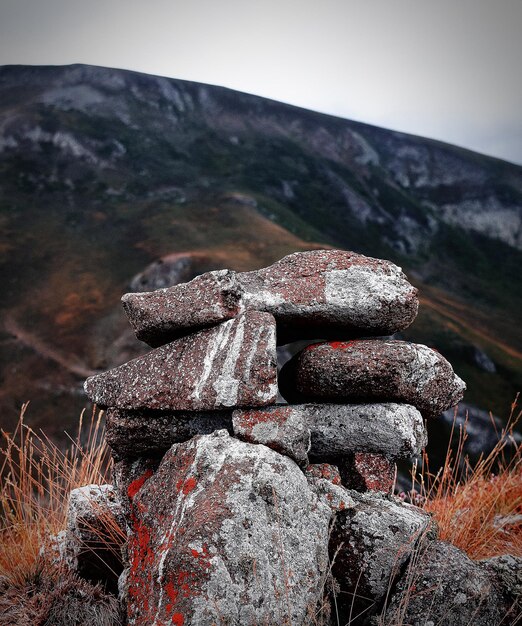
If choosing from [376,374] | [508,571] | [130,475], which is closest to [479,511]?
[508,571]

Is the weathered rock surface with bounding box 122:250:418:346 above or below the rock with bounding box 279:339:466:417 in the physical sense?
above

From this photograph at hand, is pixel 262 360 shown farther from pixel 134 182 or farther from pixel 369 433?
pixel 134 182

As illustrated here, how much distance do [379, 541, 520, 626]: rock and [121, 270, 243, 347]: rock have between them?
301cm

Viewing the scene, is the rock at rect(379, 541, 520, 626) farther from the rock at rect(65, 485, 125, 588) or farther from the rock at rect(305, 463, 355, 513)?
the rock at rect(65, 485, 125, 588)

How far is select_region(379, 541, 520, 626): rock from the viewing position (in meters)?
4.24

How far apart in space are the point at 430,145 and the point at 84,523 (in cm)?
11092

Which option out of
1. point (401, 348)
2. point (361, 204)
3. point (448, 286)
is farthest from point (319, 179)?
point (401, 348)

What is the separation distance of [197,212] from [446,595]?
63047 millimetres

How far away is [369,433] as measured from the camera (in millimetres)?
5461

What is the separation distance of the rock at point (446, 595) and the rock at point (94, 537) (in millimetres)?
2987

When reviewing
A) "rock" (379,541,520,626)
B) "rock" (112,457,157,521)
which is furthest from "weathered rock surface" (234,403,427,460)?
"rock" (112,457,157,521)

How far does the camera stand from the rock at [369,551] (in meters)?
4.37

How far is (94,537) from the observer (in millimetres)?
5605

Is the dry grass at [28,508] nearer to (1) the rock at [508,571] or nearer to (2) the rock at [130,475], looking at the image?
(2) the rock at [130,475]
